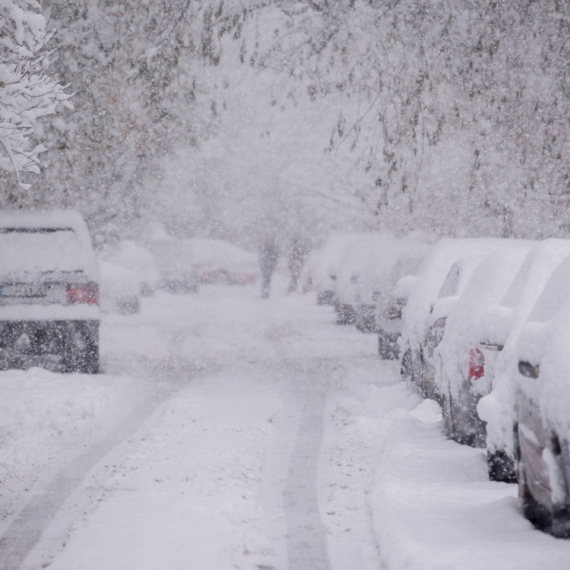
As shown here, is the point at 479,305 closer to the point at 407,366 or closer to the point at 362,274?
the point at 407,366

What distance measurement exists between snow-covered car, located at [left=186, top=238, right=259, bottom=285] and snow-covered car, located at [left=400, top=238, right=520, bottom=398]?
24.8m

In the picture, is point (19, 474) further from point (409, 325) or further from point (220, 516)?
point (409, 325)

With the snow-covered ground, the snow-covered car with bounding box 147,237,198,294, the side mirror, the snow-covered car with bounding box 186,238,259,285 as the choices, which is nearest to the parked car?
the snow-covered car with bounding box 147,237,198,294

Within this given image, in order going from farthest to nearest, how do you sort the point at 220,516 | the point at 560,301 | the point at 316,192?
the point at 316,192 < the point at 220,516 < the point at 560,301

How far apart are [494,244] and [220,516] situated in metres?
5.73

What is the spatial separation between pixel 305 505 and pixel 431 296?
14.1 ft

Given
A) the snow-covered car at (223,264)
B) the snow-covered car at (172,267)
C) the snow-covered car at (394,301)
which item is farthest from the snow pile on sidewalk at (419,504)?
the snow-covered car at (223,264)

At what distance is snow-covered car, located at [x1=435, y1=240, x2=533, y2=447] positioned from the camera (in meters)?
6.53

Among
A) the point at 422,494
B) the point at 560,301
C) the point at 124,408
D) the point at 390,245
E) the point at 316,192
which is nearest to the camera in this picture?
the point at 560,301

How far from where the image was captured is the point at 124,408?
9.63m

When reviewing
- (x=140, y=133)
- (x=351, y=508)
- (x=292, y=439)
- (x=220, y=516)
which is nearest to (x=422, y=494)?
(x=351, y=508)

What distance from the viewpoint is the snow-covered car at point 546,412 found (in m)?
4.24

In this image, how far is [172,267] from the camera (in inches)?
1235

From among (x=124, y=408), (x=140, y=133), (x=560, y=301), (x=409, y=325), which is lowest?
(x=124, y=408)
